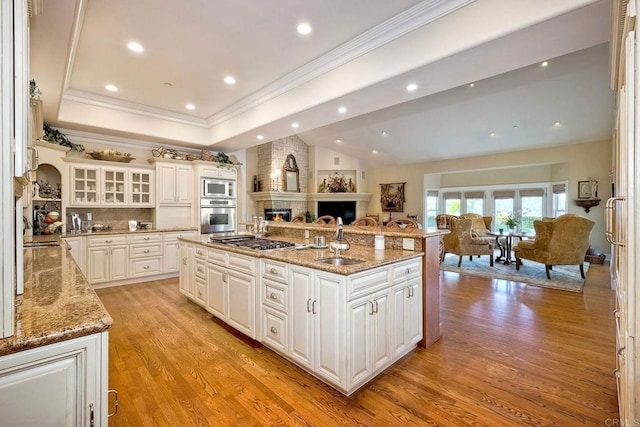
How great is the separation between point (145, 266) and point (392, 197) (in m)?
7.57

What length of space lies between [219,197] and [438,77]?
4.72m

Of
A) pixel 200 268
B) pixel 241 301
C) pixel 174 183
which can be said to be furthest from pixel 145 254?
pixel 241 301

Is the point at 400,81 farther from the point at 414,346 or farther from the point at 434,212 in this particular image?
the point at 434,212

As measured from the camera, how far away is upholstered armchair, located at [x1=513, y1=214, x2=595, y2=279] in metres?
5.01

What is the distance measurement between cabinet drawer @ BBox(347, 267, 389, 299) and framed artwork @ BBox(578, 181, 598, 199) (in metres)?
7.40

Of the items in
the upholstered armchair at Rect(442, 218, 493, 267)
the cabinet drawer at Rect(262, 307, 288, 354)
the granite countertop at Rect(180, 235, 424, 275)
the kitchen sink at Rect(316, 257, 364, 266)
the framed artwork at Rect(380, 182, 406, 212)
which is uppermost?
the framed artwork at Rect(380, 182, 406, 212)

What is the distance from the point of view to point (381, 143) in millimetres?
8867

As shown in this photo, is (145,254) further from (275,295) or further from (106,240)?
(275,295)

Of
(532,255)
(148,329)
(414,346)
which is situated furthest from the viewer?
(532,255)

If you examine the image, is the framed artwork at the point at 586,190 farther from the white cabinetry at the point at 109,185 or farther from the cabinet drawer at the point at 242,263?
the white cabinetry at the point at 109,185

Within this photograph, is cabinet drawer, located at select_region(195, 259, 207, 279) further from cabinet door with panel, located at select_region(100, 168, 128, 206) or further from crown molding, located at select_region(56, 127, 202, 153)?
crown molding, located at select_region(56, 127, 202, 153)

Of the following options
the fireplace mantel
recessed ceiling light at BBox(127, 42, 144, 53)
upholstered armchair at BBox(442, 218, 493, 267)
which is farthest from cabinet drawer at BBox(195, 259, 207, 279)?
upholstered armchair at BBox(442, 218, 493, 267)

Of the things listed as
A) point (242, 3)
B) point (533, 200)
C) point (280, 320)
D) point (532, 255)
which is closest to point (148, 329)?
point (280, 320)

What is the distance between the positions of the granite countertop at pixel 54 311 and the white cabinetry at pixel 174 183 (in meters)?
3.93
